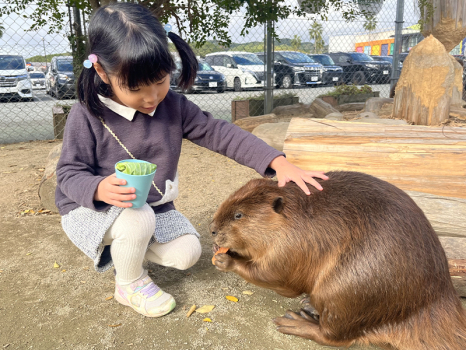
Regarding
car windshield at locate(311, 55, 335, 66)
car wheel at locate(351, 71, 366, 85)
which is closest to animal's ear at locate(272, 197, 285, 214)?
car wheel at locate(351, 71, 366, 85)

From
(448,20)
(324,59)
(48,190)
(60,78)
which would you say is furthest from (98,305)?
(324,59)

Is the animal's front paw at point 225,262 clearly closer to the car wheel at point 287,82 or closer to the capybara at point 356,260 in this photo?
the capybara at point 356,260

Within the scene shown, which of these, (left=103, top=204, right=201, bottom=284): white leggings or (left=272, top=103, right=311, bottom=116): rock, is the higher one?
(left=272, top=103, right=311, bottom=116): rock

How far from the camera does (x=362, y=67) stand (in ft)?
43.2

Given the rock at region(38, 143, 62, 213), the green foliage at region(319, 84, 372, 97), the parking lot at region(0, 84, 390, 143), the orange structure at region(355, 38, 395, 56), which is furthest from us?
the orange structure at region(355, 38, 395, 56)

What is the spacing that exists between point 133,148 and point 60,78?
18.6ft

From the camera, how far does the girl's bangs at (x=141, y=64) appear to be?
1635 mm

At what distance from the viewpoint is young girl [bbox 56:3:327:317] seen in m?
1.68

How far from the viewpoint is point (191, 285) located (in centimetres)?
223

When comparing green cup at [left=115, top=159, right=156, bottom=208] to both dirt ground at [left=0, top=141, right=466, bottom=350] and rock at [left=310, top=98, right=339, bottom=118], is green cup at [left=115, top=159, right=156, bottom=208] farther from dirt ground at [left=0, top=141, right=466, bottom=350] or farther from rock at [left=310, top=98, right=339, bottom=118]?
rock at [left=310, top=98, right=339, bottom=118]

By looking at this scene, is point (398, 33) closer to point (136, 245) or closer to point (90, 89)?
point (90, 89)

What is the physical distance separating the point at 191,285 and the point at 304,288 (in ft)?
2.48

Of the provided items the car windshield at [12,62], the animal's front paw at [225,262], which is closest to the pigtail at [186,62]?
the animal's front paw at [225,262]

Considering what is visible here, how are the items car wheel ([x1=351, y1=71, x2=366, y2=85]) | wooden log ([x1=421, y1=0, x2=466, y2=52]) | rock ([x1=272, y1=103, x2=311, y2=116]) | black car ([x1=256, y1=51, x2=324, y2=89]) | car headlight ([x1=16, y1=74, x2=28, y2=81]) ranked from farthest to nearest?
1. car wheel ([x1=351, y1=71, x2=366, y2=85])
2. black car ([x1=256, y1=51, x2=324, y2=89])
3. rock ([x1=272, y1=103, x2=311, y2=116])
4. car headlight ([x1=16, y1=74, x2=28, y2=81])
5. wooden log ([x1=421, y1=0, x2=466, y2=52])
